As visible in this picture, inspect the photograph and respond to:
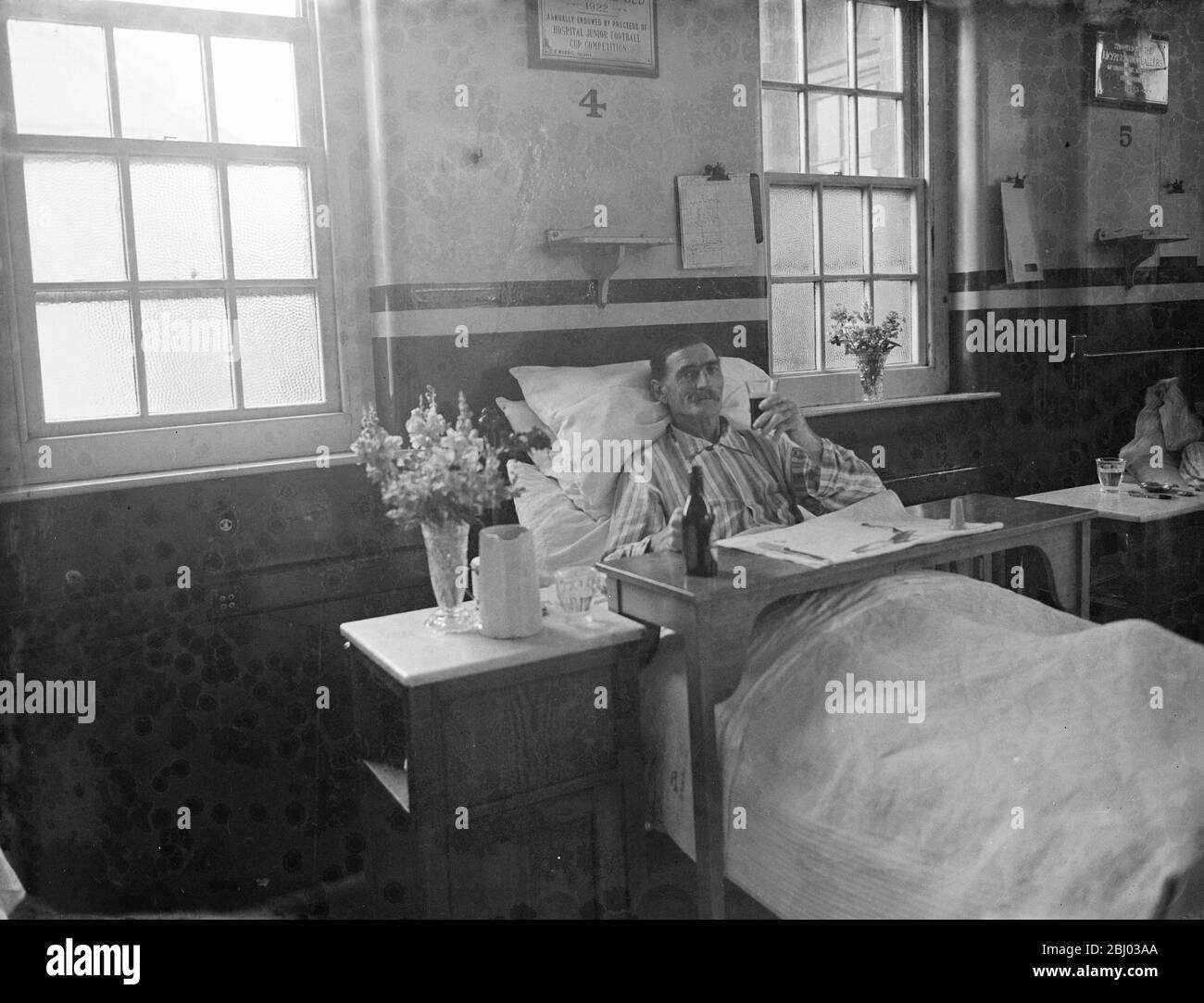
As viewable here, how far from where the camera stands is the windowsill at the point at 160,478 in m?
2.17

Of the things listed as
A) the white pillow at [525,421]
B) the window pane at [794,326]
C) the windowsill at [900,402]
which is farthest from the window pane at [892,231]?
the white pillow at [525,421]

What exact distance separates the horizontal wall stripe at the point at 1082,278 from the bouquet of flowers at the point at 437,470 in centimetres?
224

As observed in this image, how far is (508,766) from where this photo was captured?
185 centimetres

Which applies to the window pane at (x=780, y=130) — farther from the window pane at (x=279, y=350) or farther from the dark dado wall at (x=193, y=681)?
the dark dado wall at (x=193, y=681)

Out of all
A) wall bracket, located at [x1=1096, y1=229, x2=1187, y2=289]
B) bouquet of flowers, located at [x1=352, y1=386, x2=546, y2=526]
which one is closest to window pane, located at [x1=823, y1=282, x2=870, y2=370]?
wall bracket, located at [x1=1096, y1=229, x2=1187, y2=289]

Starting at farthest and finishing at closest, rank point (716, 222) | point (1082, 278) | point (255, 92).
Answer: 1. point (1082, 278)
2. point (716, 222)
3. point (255, 92)

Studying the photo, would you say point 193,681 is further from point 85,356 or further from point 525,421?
point 525,421

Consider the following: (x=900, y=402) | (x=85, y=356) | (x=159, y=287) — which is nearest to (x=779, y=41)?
(x=900, y=402)

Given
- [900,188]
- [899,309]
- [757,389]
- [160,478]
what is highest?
[900,188]

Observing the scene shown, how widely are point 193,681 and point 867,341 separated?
2416mm

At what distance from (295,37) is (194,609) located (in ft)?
4.75

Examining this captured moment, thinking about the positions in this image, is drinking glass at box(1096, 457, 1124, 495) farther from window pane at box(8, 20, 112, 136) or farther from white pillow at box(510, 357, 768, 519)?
window pane at box(8, 20, 112, 136)
